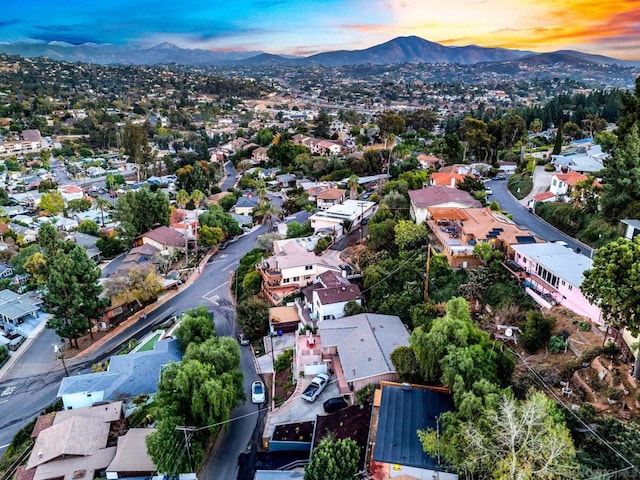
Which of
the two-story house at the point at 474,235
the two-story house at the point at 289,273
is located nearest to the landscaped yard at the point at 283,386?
the two-story house at the point at 289,273

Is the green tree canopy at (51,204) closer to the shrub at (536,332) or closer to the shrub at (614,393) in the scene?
the shrub at (536,332)

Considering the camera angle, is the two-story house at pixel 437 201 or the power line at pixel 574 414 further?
the two-story house at pixel 437 201

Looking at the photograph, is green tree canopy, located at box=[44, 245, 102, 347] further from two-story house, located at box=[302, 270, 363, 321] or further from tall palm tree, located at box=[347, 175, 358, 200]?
tall palm tree, located at box=[347, 175, 358, 200]

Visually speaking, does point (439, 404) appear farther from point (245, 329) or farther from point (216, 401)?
point (245, 329)

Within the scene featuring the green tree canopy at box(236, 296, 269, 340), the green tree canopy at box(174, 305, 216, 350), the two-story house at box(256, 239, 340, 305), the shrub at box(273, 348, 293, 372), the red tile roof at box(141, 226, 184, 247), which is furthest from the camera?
the red tile roof at box(141, 226, 184, 247)

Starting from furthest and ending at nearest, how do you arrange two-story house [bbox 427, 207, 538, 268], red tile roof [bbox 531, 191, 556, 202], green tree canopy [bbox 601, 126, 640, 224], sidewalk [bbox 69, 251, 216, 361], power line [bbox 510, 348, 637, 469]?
red tile roof [bbox 531, 191, 556, 202], sidewalk [bbox 69, 251, 216, 361], two-story house [bbox 427, 207, 538, 268], green tree canopy [bbox 601, 126, 640, 224], power line [bbox 510, 348, 637, 469]

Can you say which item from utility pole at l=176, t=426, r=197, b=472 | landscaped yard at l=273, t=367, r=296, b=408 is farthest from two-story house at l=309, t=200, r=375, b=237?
utility pole at l=176, t=426, r=197, b=472
